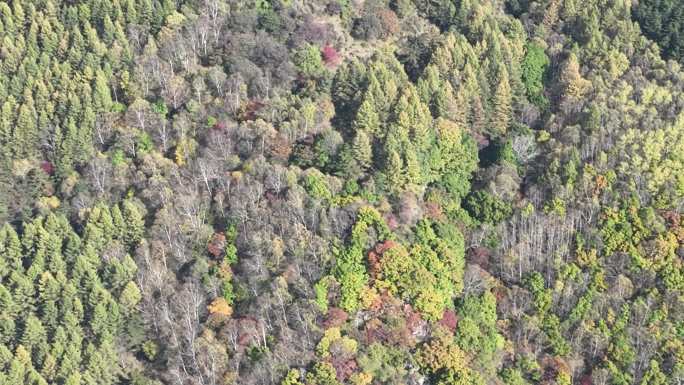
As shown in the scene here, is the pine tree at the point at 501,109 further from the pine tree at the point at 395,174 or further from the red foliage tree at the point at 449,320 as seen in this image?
the red foliage tree at the point at 449,320

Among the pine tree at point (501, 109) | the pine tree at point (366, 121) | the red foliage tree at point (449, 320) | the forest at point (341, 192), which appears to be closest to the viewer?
the forest at point (341, 192)

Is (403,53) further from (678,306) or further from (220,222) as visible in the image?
(678,306)

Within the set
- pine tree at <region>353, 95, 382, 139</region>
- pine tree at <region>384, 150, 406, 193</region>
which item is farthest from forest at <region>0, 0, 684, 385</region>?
pine tree at <region>353, 95, 382, 139</region>

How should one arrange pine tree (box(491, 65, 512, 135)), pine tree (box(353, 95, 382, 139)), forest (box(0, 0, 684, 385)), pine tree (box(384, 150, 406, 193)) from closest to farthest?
forest (box(0, 0, 684, 385)), pine tree (box(384, 150, 406, 193)), pine tree (box(353, 95, 382, 139)), pine tree (box(491, 65, 512, 135))

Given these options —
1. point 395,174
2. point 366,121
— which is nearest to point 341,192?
point 395,174

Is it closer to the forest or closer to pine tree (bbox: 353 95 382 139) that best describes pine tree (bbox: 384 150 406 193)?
the forest

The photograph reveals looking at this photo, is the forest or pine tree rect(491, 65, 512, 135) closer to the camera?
the forest

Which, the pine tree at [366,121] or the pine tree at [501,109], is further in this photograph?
the pine tree at [501,109]

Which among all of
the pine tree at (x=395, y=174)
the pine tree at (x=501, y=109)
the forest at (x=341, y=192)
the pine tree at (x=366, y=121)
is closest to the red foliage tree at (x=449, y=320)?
the forest at (x=341, y=192)
